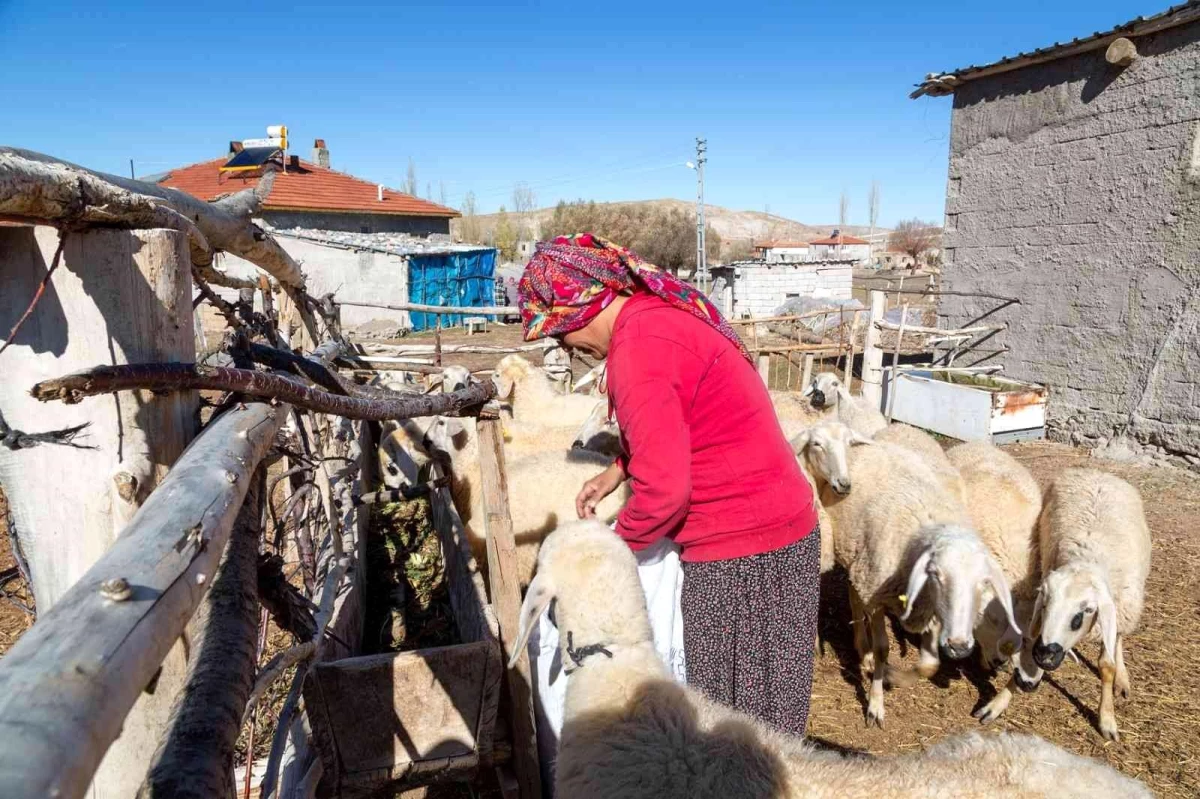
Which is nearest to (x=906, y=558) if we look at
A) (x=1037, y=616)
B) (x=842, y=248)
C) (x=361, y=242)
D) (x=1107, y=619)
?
(x=1037, y=616)

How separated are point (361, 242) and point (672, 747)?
2370cm

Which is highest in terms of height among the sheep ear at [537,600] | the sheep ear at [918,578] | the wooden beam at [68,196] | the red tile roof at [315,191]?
the red tile roof at [315,191]

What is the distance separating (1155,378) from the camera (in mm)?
7609

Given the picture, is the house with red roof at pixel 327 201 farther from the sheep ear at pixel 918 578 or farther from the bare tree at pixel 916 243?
the bare tree at pixel 916 243

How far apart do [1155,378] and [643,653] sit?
8.19m

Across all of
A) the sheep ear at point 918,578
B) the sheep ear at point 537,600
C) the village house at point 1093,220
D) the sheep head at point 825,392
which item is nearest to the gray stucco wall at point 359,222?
the village house at point 1093,220

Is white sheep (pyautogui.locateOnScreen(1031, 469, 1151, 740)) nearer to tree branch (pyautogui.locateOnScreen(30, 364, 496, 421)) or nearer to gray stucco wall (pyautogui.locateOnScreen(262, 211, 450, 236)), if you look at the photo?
tree branch (pyautogui.locateOnScreen(30, 364, 496, 421))

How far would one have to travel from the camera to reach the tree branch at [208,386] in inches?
36.7

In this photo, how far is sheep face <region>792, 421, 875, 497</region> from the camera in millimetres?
4602

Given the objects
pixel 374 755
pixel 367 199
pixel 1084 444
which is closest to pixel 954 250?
pixel 1084 444

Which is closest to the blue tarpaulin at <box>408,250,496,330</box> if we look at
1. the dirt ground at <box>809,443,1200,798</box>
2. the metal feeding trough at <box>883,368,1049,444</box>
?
the metal feeding trough at <box>883,368,1049,444</box>

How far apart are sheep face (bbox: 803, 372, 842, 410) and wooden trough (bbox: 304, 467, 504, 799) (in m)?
4.72

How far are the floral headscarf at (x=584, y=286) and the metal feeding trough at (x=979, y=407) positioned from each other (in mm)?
7504

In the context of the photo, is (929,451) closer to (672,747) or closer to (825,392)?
(825,392)
